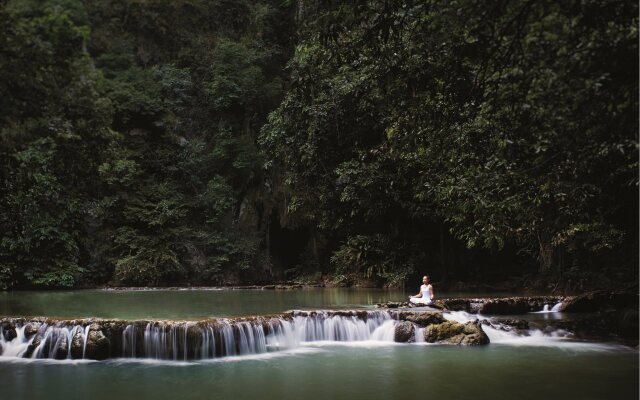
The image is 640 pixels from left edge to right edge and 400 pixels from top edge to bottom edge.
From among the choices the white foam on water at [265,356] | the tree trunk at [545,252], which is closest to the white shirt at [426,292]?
the white foam on water at [265,356]

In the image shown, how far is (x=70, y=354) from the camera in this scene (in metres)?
10.9

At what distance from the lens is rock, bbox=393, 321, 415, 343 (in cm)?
1228

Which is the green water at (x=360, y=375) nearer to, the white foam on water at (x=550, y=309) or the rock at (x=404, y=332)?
the rock at (x=404, y=332)

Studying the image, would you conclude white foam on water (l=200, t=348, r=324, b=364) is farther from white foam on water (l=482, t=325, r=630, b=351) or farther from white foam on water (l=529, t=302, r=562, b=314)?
white foam on water (l=529, t=302, r=562, b=314)

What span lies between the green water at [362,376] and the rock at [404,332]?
2.57 feet

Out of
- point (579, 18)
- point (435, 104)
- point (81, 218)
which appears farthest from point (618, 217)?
point (81, 218)

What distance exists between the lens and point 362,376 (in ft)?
30.5

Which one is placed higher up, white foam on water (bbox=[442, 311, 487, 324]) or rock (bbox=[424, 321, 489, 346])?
white foam on water (bbox=[442, 311, 487, 324])

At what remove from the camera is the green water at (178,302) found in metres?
14.1

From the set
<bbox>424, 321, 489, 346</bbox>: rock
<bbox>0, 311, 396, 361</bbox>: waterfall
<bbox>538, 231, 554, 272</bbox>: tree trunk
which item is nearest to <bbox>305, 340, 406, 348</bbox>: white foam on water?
<bbox>424, 321, 489, 346</bbox>: rock

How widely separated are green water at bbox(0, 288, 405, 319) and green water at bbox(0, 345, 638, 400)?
293cm

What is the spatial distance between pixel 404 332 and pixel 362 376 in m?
3.28

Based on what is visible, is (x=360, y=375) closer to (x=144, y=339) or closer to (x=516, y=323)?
(x=144, y=339)

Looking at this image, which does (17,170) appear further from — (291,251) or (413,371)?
(291,251)
